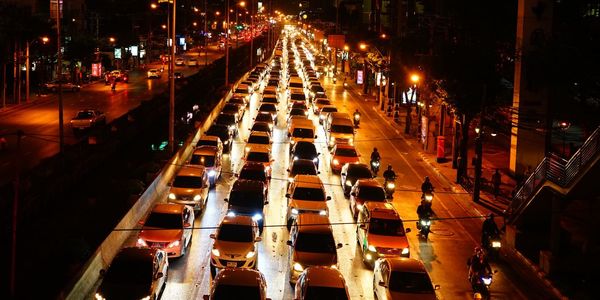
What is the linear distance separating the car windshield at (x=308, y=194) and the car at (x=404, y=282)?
799cm

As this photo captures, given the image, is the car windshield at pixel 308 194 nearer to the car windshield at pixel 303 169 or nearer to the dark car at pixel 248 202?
the dark car at pixel 248 202

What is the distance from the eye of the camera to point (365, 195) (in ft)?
89.0

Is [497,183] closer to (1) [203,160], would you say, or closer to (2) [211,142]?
(1) [203,160]

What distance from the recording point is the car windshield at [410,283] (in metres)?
17.7

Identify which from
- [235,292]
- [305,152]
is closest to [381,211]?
[235,292]

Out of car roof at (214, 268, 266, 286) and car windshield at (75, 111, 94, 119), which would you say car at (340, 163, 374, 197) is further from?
car windshield at (75, 111, 94, 119)

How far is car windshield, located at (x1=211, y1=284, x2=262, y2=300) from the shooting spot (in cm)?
1627

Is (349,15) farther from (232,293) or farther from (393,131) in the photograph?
(232,293)

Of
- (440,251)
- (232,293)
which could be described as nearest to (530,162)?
(440,251)

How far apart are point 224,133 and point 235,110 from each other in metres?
8.62

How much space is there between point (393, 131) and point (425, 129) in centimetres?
873

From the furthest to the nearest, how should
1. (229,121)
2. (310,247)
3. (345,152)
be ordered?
1. (229,121)
2. (345,152)
3. (310,247)

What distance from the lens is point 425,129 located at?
43562 mm

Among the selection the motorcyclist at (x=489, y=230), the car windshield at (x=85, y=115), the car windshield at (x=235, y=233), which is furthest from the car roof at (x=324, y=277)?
the car windshield at (x=85, y=115)
